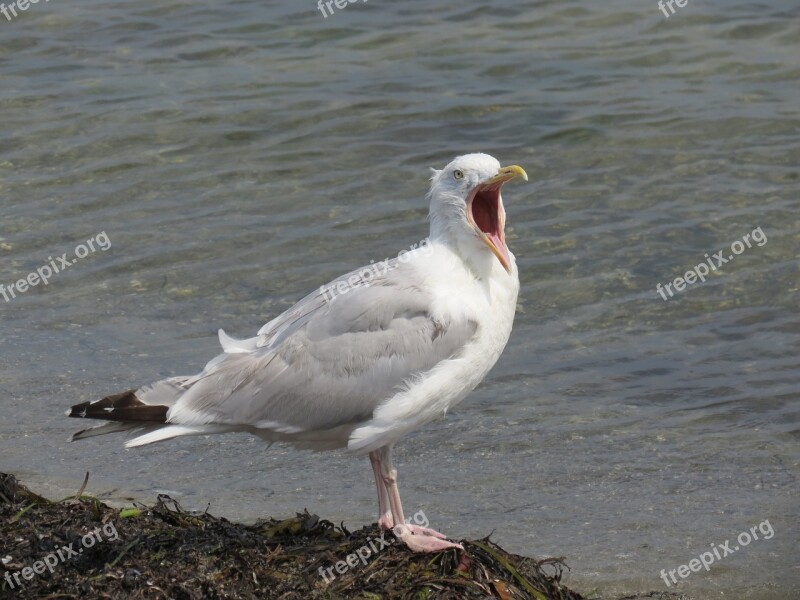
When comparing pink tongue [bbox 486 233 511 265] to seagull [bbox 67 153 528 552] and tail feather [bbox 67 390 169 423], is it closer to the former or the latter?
seagull [bbox 67 153 528 552]

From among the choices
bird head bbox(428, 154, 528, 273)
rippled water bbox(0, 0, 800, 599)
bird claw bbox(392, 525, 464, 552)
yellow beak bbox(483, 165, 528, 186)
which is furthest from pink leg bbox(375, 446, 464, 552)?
yellow beak bbox(483, 165, 528, 186)

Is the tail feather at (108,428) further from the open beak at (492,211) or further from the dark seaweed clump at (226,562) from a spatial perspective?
the open beak at (492,211)

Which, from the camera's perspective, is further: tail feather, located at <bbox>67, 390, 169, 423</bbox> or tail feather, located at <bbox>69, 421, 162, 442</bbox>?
tail feather, located at <bbox>69, 421, 162, 442</bbox>

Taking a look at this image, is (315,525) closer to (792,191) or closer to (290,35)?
(792,191)

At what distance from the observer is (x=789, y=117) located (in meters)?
12.1

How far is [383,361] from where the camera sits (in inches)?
215

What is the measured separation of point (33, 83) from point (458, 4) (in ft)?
17.4

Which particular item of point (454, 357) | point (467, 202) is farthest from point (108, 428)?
point (467, 202)

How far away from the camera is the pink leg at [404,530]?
17.2ft

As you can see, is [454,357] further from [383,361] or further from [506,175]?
[506,175]

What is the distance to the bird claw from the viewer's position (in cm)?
521

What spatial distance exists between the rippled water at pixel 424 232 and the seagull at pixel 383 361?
894mm

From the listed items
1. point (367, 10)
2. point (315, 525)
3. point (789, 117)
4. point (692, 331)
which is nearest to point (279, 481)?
point (315, 525)

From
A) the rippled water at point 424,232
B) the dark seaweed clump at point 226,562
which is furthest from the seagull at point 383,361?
the rippled water at point 424,232
